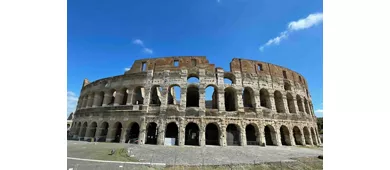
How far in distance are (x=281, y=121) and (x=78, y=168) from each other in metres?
18.2

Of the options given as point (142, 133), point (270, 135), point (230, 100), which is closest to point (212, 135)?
point (230, 100)

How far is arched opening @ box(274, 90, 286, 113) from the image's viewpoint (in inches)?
733

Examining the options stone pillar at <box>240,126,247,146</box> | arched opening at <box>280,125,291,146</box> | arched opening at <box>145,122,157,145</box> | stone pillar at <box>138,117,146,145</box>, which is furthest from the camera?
arched opening at <box>280,125,291,146</box>

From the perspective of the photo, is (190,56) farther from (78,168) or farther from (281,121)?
(78,168)

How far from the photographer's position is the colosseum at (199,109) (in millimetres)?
15734

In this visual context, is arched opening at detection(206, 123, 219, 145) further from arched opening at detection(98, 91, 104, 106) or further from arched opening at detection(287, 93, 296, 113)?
arched opening at detection(98, 91, 104, 106)

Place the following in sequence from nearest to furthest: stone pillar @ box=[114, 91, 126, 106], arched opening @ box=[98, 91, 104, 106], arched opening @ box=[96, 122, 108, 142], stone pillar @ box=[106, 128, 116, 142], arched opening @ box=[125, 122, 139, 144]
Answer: arched opening @ box=[125, 122, 139, 144] < stone pillar @ box=[106, 128, 116, 142] < arched opening @ box=[96, 122, 108, 142] < stone pillar @ box=[114, 91, 126, 106] < arched opening @ box=[98, 91, 104, 106]

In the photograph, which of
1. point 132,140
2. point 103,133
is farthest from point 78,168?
point 103,133

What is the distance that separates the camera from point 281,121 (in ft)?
57.2

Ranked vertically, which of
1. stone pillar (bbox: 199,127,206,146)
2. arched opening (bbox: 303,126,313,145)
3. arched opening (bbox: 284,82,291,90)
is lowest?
arched opening (bbox: 303,126,313,145)

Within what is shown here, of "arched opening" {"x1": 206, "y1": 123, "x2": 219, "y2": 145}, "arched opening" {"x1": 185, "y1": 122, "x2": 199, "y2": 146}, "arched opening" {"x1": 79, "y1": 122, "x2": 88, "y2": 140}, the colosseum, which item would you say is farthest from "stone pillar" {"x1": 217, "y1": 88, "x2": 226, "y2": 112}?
"arched opening" {"x1": 79, "y1": 122, "x2": 88, "y2": 140}

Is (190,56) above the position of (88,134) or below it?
above

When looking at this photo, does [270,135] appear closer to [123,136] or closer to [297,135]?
[297,135]

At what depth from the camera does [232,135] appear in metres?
16.0
